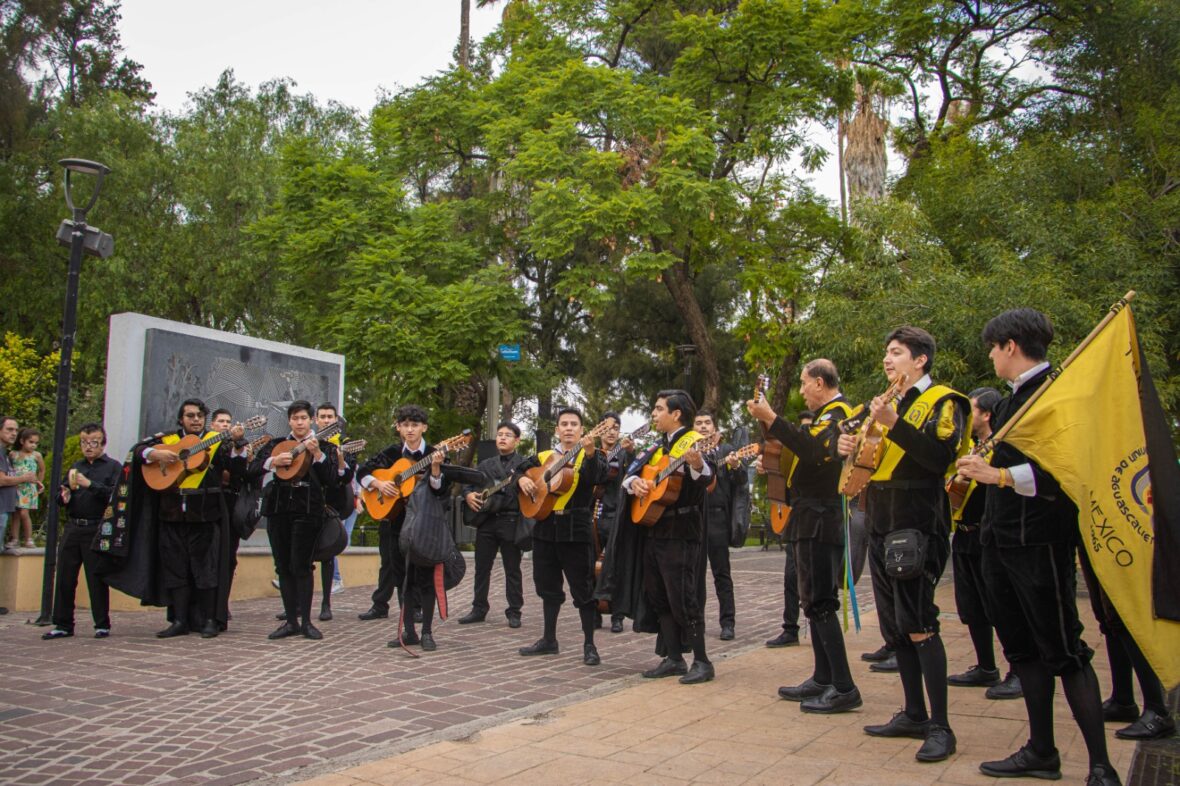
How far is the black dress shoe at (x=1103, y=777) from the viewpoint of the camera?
427 cm

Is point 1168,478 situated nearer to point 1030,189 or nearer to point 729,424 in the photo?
point 1030,189

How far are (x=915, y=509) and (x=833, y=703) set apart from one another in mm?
1512

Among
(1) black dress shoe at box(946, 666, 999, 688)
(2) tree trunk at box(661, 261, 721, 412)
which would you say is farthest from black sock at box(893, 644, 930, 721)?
(2) tree trunk at box(661, 261, 721, 412)

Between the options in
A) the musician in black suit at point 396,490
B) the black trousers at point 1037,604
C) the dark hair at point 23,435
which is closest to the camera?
the black trousers at point 1037,604

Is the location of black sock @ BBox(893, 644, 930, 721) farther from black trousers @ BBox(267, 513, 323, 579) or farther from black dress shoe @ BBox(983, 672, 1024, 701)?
black trousers @ BBox(267, 513, 323, 579)

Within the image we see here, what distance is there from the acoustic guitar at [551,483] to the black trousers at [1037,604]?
13.0ft

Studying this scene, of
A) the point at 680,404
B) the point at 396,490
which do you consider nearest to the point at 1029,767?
the point at 680,404

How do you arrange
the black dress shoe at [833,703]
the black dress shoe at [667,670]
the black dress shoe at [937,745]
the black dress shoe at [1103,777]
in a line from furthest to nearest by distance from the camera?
the black dress shoe at [667,670], the black dress shoe at [833,703], the black dress shoe at [937,745], the black dress shoe at [1103,777]

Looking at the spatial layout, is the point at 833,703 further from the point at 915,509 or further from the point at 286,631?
the point at 286,631

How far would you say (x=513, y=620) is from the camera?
400 inches

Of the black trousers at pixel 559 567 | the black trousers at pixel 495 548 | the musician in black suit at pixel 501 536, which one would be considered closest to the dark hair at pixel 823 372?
the black trousers at pixel 559 567

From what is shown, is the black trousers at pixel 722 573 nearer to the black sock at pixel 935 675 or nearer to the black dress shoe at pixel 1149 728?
the black dress shoe at pixel 1149 728

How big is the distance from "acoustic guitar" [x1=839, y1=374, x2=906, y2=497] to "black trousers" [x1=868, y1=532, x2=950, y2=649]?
291 mm

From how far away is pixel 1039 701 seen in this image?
461 cm
